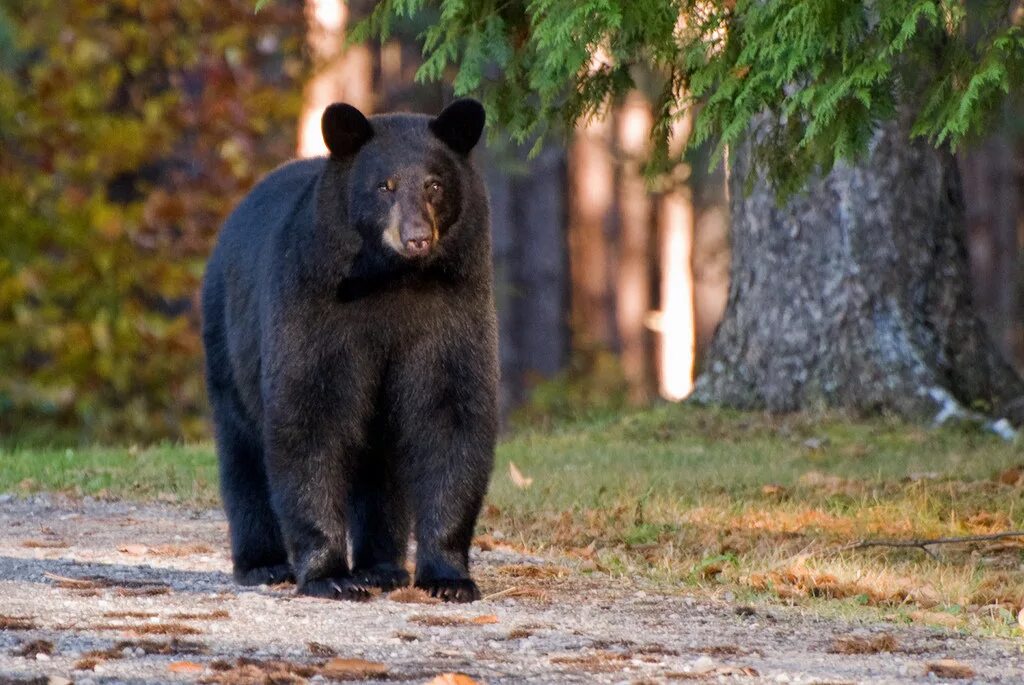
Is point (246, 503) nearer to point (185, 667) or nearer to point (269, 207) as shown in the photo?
point (269, 207)

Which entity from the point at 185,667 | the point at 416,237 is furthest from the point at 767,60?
the point at 185,667

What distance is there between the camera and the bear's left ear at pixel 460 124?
6109mm

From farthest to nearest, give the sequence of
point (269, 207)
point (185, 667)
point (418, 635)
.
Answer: point (269, 207) < point (418, 635) < point (185, 667)

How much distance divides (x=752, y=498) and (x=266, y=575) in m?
3.05

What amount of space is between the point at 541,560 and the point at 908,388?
4.77m

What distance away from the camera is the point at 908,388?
11133 millimetres

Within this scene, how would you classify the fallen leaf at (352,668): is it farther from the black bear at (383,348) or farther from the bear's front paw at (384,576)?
the bear's front paw at (384,576)

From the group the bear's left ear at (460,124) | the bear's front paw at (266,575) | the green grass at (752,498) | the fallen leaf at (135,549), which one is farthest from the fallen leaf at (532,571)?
the bear's left ear at (460,124)

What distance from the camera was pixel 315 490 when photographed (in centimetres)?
607

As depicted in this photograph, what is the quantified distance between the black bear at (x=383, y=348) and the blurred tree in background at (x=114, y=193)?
7518mm

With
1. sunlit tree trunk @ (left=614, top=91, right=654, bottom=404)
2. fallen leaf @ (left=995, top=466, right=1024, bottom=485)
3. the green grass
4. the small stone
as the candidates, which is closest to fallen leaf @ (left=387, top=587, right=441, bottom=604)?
the green grass

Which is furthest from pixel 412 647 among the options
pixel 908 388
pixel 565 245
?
pixel 565 245

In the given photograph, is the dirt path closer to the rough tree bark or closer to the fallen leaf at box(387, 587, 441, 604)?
the fallen leaf at box(387, 587, 441, 604)

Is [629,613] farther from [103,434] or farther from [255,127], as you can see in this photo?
[255,127]
